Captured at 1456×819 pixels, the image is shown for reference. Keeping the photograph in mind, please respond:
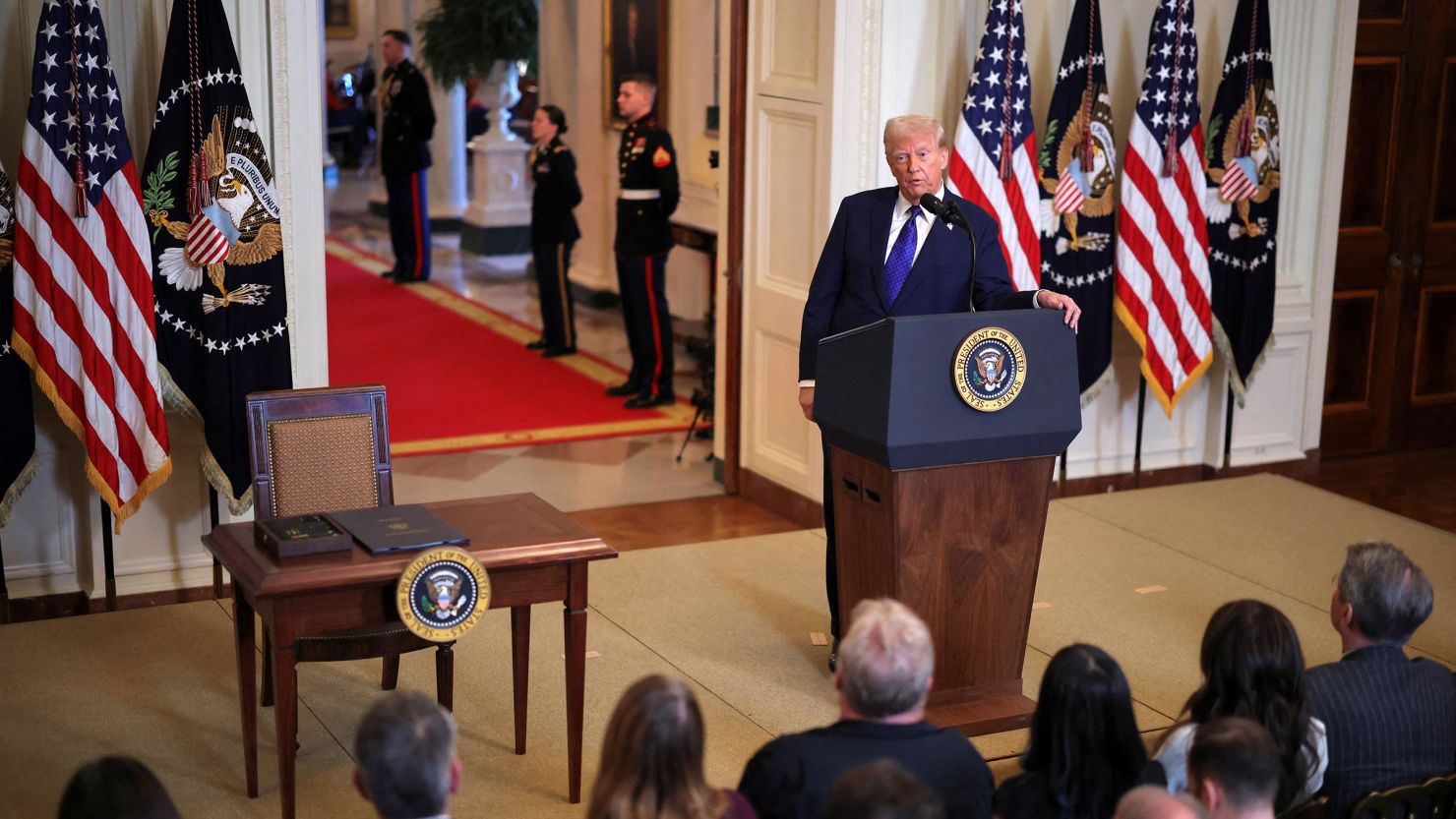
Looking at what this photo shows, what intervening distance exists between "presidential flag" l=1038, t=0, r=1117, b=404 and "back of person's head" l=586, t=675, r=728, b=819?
4687mm

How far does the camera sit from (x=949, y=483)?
4406mm

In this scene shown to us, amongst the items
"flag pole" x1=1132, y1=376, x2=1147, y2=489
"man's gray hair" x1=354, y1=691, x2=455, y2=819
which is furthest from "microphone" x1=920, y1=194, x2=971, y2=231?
"flag pole" x1=1132, y1=376, x2=1147, y2=489

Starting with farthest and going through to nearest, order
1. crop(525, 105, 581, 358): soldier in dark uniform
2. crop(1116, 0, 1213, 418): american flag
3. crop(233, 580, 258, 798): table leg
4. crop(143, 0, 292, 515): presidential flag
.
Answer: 1. crop(525, 105, 581, 358): soldier in dark uniform
2. crop(1116, 0, 1213, 418): american flag
3. crop(143, 0, 292, 515): presidential flag
4. crop(233, 580, 258, 798): table leg

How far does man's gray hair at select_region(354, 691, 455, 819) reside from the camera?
2.59 meters

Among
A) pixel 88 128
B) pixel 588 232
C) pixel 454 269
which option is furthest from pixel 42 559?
pixel 454 269

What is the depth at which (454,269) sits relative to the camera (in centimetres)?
1359

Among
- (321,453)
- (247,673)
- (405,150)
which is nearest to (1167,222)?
(321,453)

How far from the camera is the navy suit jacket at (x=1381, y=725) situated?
329cm

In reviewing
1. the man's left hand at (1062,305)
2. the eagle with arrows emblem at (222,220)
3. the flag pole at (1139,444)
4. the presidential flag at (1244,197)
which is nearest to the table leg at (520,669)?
the man's left hand at (1062,305)

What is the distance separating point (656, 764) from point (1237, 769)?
0.96 metres

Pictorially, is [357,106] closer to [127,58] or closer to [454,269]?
[454,269]

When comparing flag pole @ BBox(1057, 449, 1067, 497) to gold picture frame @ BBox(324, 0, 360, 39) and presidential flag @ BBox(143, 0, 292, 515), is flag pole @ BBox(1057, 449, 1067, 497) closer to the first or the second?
presidential flag @ BBox(143, 0, 292, 515)

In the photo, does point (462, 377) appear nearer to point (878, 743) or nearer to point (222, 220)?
point (222, 220)

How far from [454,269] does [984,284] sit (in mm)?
9268
